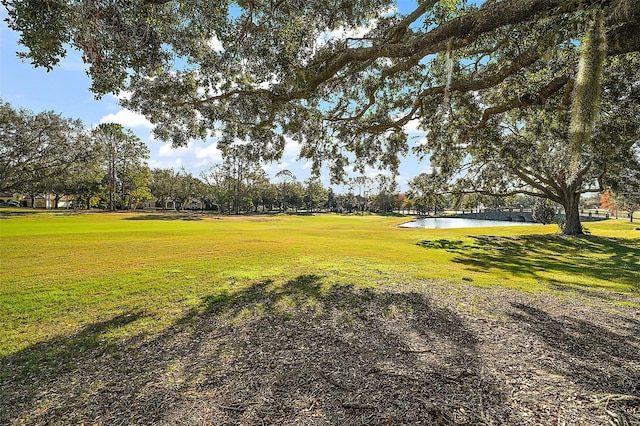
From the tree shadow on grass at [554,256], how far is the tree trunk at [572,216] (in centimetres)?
170

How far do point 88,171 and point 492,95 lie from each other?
4452 cm

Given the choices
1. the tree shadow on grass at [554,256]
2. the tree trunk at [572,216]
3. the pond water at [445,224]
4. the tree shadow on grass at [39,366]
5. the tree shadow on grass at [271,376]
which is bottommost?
the pond water at [445,224]

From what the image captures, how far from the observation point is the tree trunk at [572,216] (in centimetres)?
2183

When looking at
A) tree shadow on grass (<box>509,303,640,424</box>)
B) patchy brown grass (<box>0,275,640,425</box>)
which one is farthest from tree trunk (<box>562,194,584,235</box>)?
tree shadow on grass (<box>509,303,640,424</box>)

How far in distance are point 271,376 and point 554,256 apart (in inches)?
694

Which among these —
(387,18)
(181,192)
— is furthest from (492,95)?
(181,192)

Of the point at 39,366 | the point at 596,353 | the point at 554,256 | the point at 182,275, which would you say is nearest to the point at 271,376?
the point at 39,366

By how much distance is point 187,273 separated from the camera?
8664 millimetres

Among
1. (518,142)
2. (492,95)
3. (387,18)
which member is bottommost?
(518,142)

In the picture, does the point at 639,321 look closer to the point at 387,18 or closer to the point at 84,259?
the point at 387,18

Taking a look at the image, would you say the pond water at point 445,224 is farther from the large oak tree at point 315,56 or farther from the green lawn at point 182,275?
the large oak tree at point 315,56

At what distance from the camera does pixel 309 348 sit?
4246 mm

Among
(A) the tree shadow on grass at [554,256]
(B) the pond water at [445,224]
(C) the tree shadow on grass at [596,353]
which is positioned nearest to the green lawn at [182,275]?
(A) the tree shadow on grass at [554,256]

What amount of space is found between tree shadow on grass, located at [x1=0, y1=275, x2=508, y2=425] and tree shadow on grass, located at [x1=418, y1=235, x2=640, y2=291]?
836 centimetres
